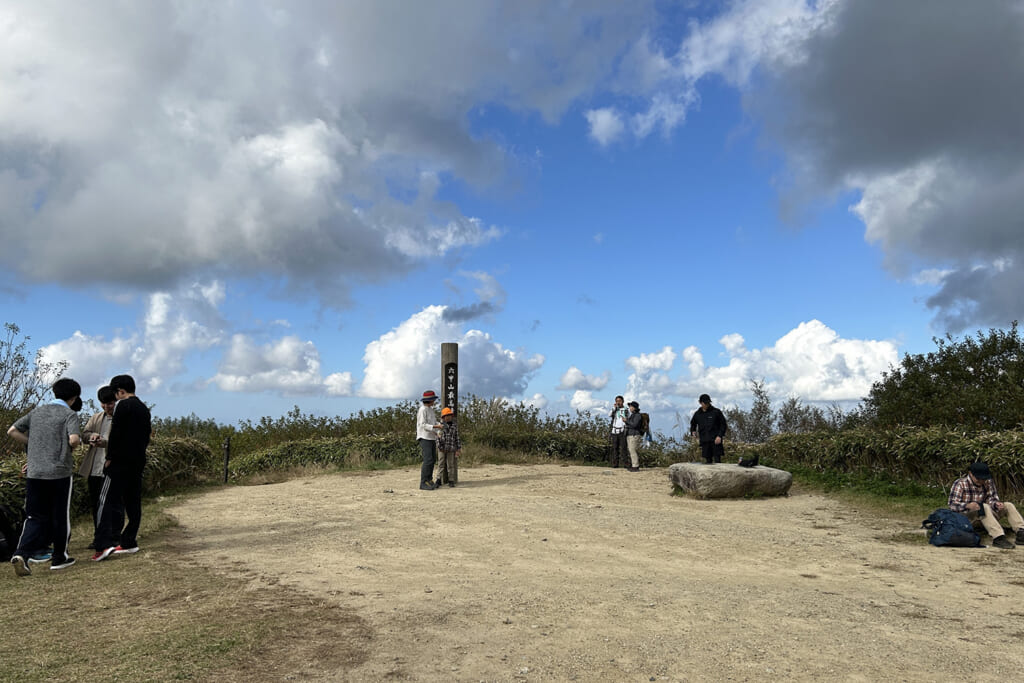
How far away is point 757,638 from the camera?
203 inches

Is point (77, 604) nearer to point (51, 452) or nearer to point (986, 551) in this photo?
point (51, 452)

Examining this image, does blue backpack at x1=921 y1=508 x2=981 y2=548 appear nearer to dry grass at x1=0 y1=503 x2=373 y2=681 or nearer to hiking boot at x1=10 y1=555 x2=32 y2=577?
dry grass at x1=0 y1=503 x2=373 y2=681

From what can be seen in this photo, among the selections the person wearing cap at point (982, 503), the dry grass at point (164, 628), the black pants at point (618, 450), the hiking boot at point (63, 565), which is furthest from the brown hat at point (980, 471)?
the hiking boot at point (63, 565)

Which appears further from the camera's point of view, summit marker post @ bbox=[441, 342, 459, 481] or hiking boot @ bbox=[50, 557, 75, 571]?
summit marker post @ bbox=[441, 342, 459, 481]

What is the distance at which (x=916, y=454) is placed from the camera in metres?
13.1

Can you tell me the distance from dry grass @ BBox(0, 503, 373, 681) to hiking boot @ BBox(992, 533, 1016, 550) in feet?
24.9

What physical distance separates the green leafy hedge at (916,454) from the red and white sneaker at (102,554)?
12342mm

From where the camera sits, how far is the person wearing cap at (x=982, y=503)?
882 centimetres

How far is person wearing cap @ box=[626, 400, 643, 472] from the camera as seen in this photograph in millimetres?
17297

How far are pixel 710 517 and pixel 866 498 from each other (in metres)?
3.85

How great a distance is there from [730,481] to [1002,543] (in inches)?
171

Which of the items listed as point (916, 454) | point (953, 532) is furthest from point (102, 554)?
point (916, 454)

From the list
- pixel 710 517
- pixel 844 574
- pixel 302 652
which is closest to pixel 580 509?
pixel 710 517

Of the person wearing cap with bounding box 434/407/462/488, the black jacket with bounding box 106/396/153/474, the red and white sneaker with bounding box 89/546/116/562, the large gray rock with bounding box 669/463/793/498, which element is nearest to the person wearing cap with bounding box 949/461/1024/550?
the large gray rock with bounding box 669/463/793/498
